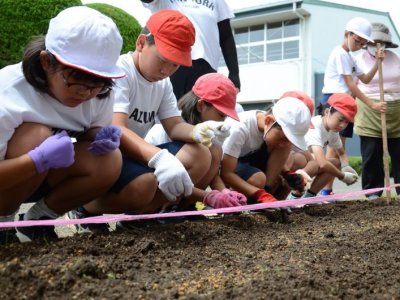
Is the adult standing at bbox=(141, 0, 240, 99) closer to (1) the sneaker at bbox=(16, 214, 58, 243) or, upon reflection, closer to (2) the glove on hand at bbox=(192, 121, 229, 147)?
(2) the glove on hand at bbox=(192, 121, 229, 147)

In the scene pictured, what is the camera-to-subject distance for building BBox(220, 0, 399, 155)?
1825 centimetres

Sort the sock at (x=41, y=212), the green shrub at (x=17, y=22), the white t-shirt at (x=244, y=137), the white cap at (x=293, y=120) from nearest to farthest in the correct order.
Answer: the sock at (x=41, y=212), the white cap at (x=293, y=120), the white t-shirt at (x=244, y=137), the green shrub at (x=17, y=22)

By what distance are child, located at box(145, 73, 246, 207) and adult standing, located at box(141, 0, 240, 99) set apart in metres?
0.38

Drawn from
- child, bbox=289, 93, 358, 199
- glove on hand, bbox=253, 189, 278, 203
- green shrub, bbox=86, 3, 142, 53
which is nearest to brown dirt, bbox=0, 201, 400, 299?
glove on hand, bbox=253, 189, 278, 203

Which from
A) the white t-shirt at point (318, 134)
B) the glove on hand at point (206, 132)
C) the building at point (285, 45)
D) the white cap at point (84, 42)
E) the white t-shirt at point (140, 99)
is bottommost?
the building at point (285, 45)

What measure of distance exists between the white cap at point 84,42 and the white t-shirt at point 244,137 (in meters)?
1.48

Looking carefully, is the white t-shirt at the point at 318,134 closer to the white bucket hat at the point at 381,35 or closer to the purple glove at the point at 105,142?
the white bucket hat at the point at 381,35

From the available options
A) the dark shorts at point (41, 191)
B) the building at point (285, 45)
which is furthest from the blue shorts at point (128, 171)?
the building at point (285, 45)

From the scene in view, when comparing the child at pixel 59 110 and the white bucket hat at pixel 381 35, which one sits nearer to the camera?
the child at pixel 59 110

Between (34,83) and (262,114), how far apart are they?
1.85 meters

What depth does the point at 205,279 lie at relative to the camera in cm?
160

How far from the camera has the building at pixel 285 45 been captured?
59.9 ft

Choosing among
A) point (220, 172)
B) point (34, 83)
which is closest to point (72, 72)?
point (34, 83)

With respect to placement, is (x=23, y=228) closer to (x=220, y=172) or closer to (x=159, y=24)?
(x=159, y=24)
